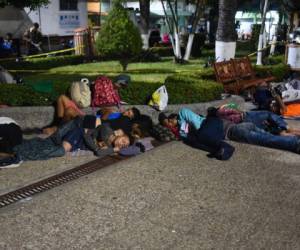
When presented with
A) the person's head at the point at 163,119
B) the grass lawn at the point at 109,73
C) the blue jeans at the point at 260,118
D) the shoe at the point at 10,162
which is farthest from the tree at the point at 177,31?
the shoe at the point at 10,162

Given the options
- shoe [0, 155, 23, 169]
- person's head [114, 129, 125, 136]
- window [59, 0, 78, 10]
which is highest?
window [59, 0, 78, 10]

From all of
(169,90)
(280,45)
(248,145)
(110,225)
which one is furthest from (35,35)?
(110,225)

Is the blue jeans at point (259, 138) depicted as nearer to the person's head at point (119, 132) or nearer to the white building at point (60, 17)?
the person's head at point (119, 132)

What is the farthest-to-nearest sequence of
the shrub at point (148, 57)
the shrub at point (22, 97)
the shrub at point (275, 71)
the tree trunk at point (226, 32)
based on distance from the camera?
the shrub at point (148, 57) < the shrub at point (275, 71) < the tree trunk at point (226, 32) < the shrub at point (22, 97)

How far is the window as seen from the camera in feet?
78.0

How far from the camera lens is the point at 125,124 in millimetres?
6875

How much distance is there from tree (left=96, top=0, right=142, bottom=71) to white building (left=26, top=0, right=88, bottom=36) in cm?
947

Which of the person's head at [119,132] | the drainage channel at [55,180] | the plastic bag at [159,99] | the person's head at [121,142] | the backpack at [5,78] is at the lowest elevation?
the drainage channel at [55,180]

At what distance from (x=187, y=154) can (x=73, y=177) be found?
5.50 ft

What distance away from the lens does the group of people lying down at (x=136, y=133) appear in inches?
247

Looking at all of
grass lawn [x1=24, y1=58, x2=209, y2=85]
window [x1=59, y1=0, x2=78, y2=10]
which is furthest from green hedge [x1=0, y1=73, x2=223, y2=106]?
window [x1=59, y1=0, x2=78, y2=10]

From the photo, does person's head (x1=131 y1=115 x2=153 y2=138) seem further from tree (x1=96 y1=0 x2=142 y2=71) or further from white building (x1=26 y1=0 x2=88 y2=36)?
white building (x1=26 y1=0 x2=88 y2=36)

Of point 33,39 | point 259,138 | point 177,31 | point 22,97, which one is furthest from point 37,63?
point 259,138

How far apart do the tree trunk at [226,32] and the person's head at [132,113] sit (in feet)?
15.7
